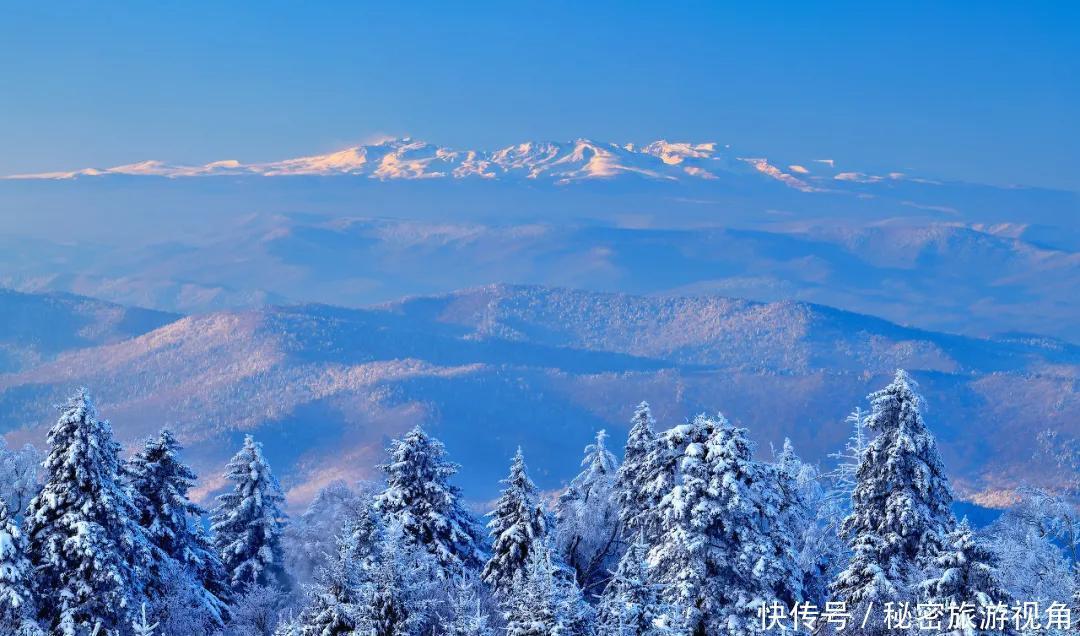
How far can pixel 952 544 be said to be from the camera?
33.5m

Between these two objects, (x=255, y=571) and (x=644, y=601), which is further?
(x=255, y=571)

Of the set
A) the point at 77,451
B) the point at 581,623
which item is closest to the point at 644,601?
the point at 581,623

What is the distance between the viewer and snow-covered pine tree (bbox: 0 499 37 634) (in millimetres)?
36438

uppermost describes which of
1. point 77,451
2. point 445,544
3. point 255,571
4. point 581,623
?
point 77,451

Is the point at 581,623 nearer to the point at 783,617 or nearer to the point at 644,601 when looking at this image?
the point at 644,601

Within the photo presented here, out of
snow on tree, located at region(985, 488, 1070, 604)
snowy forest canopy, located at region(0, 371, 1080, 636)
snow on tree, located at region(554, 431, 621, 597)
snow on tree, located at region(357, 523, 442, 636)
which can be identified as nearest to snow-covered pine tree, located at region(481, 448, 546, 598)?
snowy forest canopy, located at region(0, 371, 1080, 636)

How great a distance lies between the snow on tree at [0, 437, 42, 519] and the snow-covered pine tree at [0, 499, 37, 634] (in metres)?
13.0

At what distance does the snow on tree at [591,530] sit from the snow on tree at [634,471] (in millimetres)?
2172

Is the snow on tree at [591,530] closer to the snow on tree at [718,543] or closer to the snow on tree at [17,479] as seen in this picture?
the snow on tree at [718,543]

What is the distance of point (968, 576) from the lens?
109 feet

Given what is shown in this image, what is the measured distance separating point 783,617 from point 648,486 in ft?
21.4

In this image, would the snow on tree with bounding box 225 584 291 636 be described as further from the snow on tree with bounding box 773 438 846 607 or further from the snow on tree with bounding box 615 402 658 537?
the snow on tree with bounding box 773 438 846 607

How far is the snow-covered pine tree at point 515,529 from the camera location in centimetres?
4828

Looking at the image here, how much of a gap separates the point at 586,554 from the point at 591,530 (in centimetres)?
192
